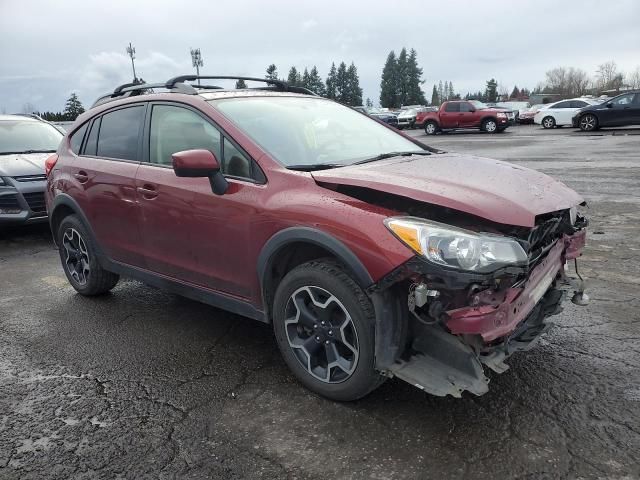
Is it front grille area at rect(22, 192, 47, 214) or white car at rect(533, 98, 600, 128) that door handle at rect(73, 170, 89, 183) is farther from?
white car at rect(533, 98, 600, 128)

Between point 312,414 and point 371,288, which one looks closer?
point 371,288

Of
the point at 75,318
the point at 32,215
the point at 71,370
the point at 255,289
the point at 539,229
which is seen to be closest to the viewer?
the point at 539,229

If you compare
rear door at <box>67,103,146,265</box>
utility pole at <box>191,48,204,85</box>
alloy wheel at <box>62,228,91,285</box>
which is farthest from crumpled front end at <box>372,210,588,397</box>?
utility pole at <box>191,48,204,85</box>

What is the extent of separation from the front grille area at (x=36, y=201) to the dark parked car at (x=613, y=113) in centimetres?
2314

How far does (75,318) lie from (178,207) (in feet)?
5.35

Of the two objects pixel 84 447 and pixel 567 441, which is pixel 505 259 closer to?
pixel 567 441

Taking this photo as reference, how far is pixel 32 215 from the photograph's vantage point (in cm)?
709

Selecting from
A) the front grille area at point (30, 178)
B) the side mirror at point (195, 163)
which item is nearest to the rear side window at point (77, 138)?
the side mirror at point (195, 163)

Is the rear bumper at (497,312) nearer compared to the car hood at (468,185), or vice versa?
the rear bumper at (497,312)

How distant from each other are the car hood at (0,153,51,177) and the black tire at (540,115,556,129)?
90.0ft

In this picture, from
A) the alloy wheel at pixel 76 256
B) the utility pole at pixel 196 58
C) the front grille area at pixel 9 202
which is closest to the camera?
the alloy wheel at pixel 76 256

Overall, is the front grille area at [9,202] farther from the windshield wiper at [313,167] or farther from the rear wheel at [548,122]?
the rear wheel at [548,122]

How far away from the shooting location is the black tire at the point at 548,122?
29.2m

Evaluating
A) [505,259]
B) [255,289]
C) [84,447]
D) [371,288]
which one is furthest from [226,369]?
[505,259]
